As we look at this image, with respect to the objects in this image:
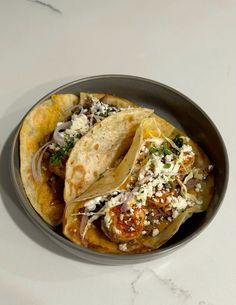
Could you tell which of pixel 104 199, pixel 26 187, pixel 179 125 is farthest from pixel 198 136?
pixel 26 187

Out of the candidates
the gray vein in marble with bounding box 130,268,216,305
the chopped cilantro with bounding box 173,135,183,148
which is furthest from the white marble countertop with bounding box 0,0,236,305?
the chopped cilantro with bounding box 173,135,183,148

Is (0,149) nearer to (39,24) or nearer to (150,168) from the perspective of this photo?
(150,168)

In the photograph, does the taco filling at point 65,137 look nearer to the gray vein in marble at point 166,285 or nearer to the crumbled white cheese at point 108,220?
the crumbled white cheese at point 108,220

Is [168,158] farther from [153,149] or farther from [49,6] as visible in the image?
[49,6]

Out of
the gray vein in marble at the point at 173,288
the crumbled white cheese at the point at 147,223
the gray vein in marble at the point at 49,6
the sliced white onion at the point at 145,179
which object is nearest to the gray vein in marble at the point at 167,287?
the gray vein in marble at the point at 173,288

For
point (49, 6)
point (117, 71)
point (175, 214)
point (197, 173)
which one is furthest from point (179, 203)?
point (49, 6)

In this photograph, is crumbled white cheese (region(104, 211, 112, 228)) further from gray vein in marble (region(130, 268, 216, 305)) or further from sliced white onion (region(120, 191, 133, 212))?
gray vein in marble (region(130, 268, 216, 305))

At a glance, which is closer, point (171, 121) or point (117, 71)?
point (171, 121)
